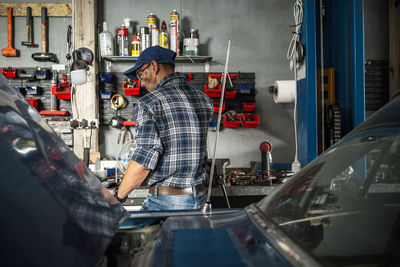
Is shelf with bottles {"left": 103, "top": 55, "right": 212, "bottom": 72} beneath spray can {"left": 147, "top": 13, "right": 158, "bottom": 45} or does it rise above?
beneath

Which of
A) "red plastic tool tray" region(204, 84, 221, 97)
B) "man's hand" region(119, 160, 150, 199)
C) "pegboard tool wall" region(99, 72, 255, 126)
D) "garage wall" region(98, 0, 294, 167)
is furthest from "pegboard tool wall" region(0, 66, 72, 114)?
"man's hand" region(119, 160, 150, 199)

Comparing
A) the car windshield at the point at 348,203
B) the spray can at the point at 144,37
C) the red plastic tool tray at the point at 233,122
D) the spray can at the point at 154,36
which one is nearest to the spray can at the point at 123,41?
the spray can at the point at 144,37

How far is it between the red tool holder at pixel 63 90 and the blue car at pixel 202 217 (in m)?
3.03

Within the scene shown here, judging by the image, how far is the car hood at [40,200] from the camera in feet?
1.73

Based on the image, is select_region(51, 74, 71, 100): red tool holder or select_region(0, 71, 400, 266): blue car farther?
select_region(51, 74, 71, 100): red tool holder

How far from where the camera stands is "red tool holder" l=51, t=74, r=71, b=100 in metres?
3.56

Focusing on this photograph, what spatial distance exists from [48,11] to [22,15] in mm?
334

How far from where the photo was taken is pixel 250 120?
352 centimetres

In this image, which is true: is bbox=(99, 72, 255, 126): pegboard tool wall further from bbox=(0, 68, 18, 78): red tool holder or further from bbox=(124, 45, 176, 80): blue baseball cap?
bbox=(124, 45, 176, 80): blue baseball cap

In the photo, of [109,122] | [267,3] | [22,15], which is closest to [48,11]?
[22,15]

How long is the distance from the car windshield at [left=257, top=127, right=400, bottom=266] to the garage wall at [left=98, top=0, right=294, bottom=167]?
2.83 metres

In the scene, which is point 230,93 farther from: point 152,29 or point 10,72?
point 10,72

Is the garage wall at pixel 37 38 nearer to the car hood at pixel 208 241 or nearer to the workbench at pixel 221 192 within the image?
the workbench at pixel 221 192

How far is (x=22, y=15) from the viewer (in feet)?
12.3
